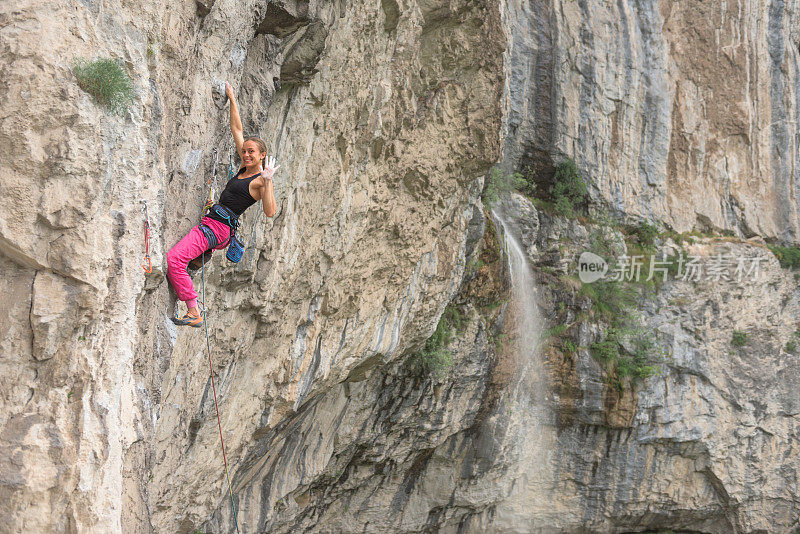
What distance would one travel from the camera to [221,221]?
4.71 m

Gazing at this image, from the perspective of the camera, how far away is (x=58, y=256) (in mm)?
3260

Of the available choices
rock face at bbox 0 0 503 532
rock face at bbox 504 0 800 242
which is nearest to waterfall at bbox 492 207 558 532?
rock face at bbox 504 0 800 242

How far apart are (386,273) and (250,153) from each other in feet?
13.0

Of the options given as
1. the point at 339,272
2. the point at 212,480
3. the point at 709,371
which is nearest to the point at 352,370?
the point at 339,272

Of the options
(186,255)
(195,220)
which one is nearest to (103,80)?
(186,255)

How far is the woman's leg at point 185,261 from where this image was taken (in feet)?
14.5

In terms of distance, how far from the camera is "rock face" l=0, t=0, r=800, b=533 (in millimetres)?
3254

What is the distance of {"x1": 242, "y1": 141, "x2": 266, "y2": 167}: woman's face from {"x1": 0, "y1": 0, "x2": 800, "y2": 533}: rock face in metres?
0.37

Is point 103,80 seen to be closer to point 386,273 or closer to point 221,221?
point 221,221

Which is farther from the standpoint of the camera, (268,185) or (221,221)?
(221,221)

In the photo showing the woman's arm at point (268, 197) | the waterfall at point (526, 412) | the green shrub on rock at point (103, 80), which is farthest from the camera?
the waterfall at point (526, 412)

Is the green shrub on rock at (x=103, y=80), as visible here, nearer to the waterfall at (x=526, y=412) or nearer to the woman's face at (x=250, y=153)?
the woman's face at (x=250, y=153)

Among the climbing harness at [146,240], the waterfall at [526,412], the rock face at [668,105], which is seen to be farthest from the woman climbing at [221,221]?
the rock face at [668,105]

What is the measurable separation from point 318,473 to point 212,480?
2.57 metres
